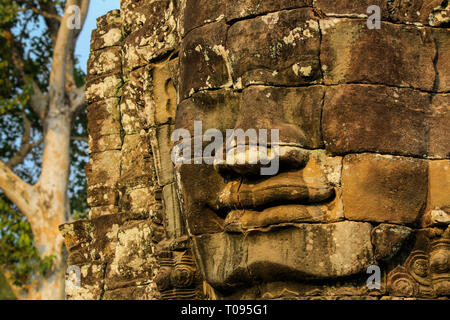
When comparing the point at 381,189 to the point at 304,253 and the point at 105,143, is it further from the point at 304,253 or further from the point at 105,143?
the point at 105,143

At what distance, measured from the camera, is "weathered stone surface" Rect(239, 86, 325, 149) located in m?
5.48

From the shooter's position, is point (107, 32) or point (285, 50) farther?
point (107, 32)

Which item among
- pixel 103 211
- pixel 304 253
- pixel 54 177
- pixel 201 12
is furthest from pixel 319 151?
pixel 54 177

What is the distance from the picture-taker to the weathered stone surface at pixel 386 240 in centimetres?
524

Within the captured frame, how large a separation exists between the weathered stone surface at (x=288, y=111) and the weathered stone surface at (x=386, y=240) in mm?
626

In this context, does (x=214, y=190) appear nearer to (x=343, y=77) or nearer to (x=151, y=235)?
(x=343, y=77)

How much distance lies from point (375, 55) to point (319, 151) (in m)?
0.64

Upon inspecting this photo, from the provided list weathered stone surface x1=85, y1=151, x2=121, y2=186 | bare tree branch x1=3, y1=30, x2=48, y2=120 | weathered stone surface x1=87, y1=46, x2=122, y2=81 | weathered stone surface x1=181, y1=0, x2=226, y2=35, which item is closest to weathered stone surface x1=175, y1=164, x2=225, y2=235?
weathered stone surface x1=181, y1=0, x2=226, y2=35

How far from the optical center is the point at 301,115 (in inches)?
219

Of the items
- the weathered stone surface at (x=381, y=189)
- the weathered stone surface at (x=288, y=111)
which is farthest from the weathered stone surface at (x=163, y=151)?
the weathered stone surface at (x=381, y=189)

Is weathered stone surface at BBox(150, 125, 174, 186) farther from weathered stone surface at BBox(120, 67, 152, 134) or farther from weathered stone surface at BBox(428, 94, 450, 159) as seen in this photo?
weathered stone surface at BBox(428, 94, 450, 159)

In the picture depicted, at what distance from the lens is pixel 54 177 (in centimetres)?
1548

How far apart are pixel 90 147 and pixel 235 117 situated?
3.02m
